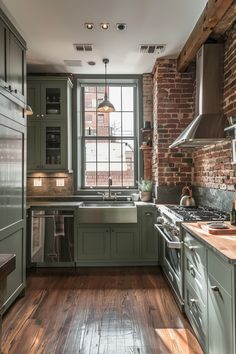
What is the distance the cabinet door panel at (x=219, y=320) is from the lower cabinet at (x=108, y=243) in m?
2.19

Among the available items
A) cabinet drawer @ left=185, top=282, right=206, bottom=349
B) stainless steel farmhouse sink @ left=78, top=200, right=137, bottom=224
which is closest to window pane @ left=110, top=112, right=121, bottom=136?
stainless steel farmhouse sink @ left=78, top=200, right=137, bottom=224

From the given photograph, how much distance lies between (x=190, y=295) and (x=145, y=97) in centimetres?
327

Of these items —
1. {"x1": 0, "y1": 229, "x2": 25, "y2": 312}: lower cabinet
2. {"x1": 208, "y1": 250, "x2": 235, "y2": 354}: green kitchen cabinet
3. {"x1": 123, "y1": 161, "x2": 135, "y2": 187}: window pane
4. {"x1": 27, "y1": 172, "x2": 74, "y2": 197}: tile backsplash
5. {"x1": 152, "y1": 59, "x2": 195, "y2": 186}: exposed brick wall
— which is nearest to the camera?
{"x1": 208, "y1": 250, "x2": 235, "y2": 354}: green kitchen cabinet

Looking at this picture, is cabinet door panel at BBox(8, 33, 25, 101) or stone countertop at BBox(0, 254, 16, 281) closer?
stone countertop at BBox(0, 254, 16, 281)

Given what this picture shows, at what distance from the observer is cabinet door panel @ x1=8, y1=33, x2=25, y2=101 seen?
283 centimetres

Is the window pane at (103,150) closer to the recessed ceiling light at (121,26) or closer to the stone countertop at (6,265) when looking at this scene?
the recessed ceiling light at (121,26)

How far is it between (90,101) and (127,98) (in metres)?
0.64

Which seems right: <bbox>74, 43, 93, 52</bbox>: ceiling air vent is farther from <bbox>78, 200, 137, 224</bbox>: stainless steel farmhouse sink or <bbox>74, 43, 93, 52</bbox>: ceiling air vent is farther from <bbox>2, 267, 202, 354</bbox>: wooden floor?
<bbox>2, 267, 202, 354</bbox>: wooden floor

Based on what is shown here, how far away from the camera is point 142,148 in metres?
4.66

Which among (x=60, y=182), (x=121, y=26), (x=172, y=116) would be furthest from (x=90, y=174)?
(x=121, y=26)

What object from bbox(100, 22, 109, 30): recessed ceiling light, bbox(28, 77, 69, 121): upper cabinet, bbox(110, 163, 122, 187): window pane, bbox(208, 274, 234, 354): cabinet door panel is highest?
bbox(100, 22, 109, 30): recessed ceiling light

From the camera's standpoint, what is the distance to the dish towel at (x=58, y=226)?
13.2 ft

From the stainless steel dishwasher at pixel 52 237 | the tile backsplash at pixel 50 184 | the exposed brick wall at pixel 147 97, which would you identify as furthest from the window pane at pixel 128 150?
the stainless steel dishwasher at pixel 52 237

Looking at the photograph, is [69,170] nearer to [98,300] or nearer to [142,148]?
[142,148]
